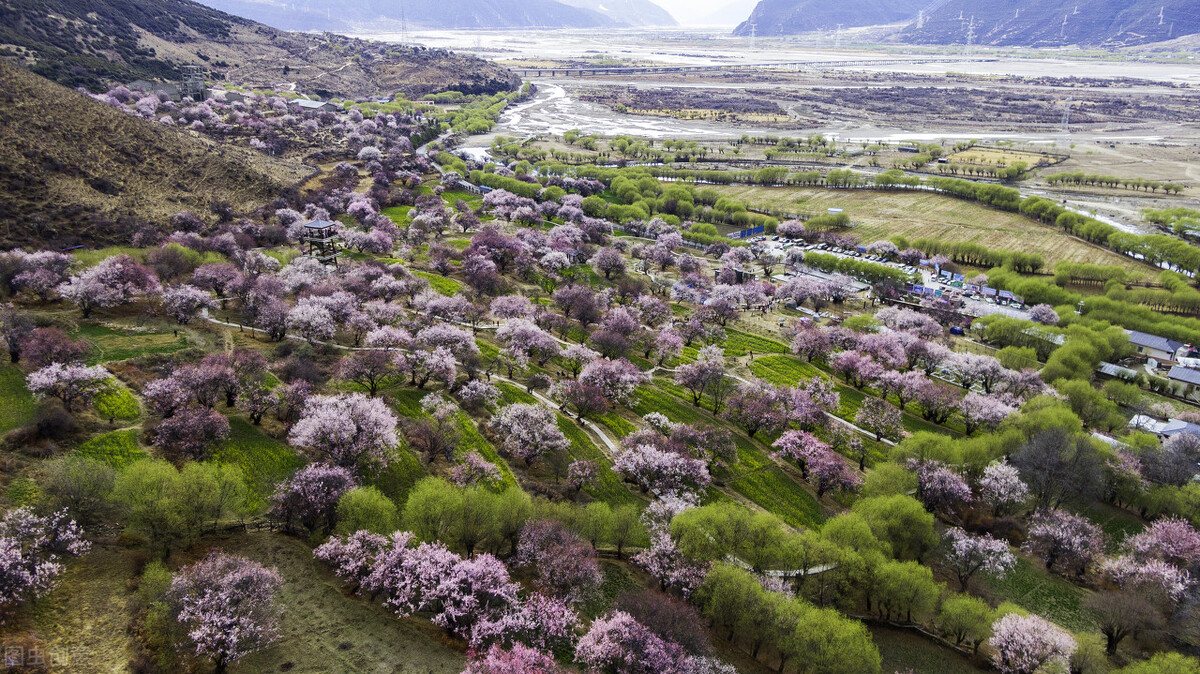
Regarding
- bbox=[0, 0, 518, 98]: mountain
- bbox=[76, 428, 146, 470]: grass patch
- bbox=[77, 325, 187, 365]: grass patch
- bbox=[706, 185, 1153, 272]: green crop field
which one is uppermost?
bbox=[0, 0, 518, 98]: mountain

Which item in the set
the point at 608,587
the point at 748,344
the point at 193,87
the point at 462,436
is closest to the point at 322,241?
the point at 462,436

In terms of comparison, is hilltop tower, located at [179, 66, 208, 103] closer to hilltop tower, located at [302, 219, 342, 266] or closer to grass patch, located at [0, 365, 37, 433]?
hilltop tower, located at [302, 219, 342, 266]

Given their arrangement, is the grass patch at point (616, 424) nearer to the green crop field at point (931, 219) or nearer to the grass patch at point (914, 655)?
the grass patch at point (914, 655)

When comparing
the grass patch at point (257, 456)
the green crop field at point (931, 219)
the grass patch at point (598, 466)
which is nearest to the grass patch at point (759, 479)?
the grass patch at point (598, 466)

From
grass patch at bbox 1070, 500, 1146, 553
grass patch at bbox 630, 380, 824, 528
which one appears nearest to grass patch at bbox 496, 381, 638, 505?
grass patch at bbox 630, 380, 824, 528

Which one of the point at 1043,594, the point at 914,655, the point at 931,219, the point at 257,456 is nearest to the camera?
the point at 914,655

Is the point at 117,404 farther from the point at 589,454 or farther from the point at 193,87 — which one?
the point at 193,87
